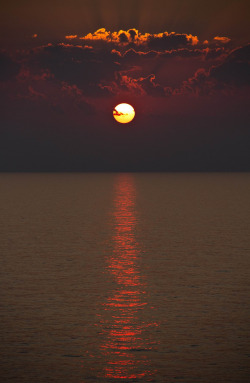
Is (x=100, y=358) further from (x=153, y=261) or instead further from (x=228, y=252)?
(x=228, y=252)

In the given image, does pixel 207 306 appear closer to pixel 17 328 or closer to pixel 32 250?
pixel 17 328

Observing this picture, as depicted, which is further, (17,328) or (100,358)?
(17,328)

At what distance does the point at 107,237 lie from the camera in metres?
35.9

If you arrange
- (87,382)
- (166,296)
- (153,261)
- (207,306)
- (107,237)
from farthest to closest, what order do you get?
(107,237), (153,261), (166,296), (207,306), (87,382)

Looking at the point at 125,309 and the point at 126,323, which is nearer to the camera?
the point at 126,323

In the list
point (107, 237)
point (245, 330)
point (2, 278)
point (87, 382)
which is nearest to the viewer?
point (87, 382)

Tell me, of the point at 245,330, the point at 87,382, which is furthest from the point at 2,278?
the point at 87,382

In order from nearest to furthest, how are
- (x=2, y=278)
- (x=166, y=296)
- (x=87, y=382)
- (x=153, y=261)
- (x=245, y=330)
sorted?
(x=87, y=382) < (x=245, y=330) < (x=166, y=296) < (x=2, y=278) < (x=153, y=261)

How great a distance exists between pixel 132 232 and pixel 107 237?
3.55m

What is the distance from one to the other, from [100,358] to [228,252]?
17.7m

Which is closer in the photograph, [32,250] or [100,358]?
[100,358]

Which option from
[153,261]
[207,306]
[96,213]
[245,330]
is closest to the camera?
[245,330]

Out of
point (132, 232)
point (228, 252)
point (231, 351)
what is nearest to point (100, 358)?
point (231, 351)

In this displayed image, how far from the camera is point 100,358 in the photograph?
40.7ft
